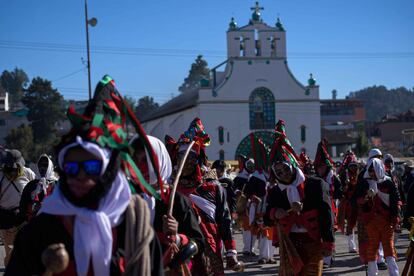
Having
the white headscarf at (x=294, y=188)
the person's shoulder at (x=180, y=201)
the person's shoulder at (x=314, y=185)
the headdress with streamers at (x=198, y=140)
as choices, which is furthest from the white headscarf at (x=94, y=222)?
the person's shoulder at (x=314, y=185)

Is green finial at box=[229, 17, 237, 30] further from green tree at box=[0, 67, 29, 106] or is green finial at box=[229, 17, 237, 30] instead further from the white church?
green tree at box=[0, 67, 29, 106]

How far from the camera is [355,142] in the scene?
60719mm

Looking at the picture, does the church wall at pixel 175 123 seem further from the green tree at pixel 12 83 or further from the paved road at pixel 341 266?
the green tree at pixel 12 83

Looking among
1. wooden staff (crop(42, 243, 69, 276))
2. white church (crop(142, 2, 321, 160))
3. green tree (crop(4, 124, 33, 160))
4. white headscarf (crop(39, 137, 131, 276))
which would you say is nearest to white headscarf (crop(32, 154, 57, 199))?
white headscarf (crop(39, 137, 131, 276))

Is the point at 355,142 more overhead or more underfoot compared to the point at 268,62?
more underfoot

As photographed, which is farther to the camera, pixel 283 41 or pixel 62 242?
pixel 283 41

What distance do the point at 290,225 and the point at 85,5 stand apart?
24.3m

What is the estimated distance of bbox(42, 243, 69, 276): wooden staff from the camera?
284 cm

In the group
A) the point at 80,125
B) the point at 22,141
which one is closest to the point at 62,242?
the point at 80,125

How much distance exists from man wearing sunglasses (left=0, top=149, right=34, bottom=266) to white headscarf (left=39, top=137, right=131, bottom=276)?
255 inches

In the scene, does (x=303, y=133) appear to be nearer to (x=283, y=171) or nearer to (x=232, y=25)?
(x=232, y=25)

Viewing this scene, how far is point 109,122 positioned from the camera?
10.6 ft

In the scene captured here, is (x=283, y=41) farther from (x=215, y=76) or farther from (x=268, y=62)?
(x=215, y=76)

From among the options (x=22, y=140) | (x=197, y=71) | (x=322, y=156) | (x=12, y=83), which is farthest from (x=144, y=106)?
(x=322, y=156)
